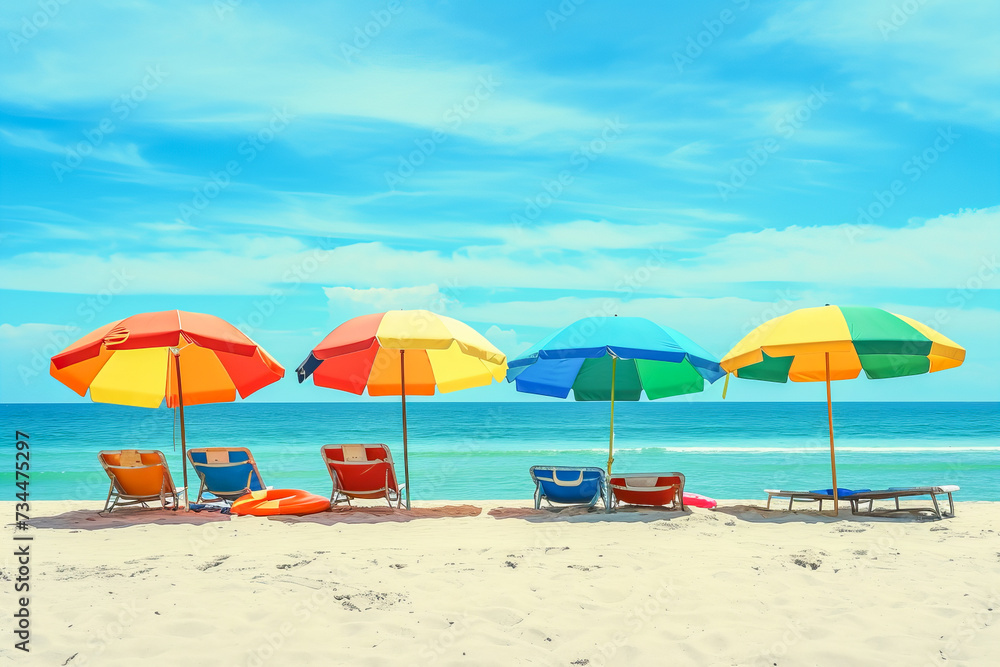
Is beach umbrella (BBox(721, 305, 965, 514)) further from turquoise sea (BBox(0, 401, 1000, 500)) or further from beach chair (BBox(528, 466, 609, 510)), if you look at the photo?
turquoise sea (BBox(0, 401, 1000, 500))

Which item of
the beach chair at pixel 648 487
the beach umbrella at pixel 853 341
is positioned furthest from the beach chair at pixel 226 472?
the beach umbrella at pixel 853 341

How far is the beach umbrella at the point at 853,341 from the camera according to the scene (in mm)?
6477

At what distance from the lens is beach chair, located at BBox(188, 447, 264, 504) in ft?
25.1

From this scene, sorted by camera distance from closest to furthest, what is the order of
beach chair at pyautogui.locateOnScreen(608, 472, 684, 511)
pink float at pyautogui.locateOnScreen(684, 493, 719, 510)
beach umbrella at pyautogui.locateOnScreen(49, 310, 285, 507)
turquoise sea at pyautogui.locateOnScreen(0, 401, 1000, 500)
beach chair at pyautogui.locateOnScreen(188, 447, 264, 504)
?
1. beach umbrella at pyautogui.locateOnScreen(49, 310, 285, 507)
2. beach chair at pyautogui.locateOnScreen(608, 472, 684, 511)
3. beach chair at pyautogui.locateOnScreen(188, 447, 264, 504)
4. pink float at pyautogui.locateOnScreen(684, 493, 719, 510)
5. turquoise sea at pyautogui.locateOnScreen(0, 401, 1000, 500)

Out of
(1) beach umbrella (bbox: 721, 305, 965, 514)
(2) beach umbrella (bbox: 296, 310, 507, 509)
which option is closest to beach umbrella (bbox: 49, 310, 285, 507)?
(2) beach umbrella (bbox: 296, 310, 507, 509)

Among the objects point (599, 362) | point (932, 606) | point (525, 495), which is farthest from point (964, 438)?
point (932, 606)

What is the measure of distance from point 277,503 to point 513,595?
12.9 feet

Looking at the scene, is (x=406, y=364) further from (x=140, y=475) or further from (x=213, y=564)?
(x=213, y=564)

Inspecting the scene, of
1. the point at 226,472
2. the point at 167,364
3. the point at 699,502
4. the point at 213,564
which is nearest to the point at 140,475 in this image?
the point at 226,472

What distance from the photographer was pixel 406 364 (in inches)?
347

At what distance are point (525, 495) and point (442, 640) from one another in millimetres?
9072

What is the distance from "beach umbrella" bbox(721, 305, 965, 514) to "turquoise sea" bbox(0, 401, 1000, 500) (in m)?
4.95

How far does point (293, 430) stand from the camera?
41.4 m

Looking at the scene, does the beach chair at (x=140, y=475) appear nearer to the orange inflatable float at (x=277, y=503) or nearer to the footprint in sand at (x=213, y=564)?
the orange inflatable float at (x=277, y=503)
